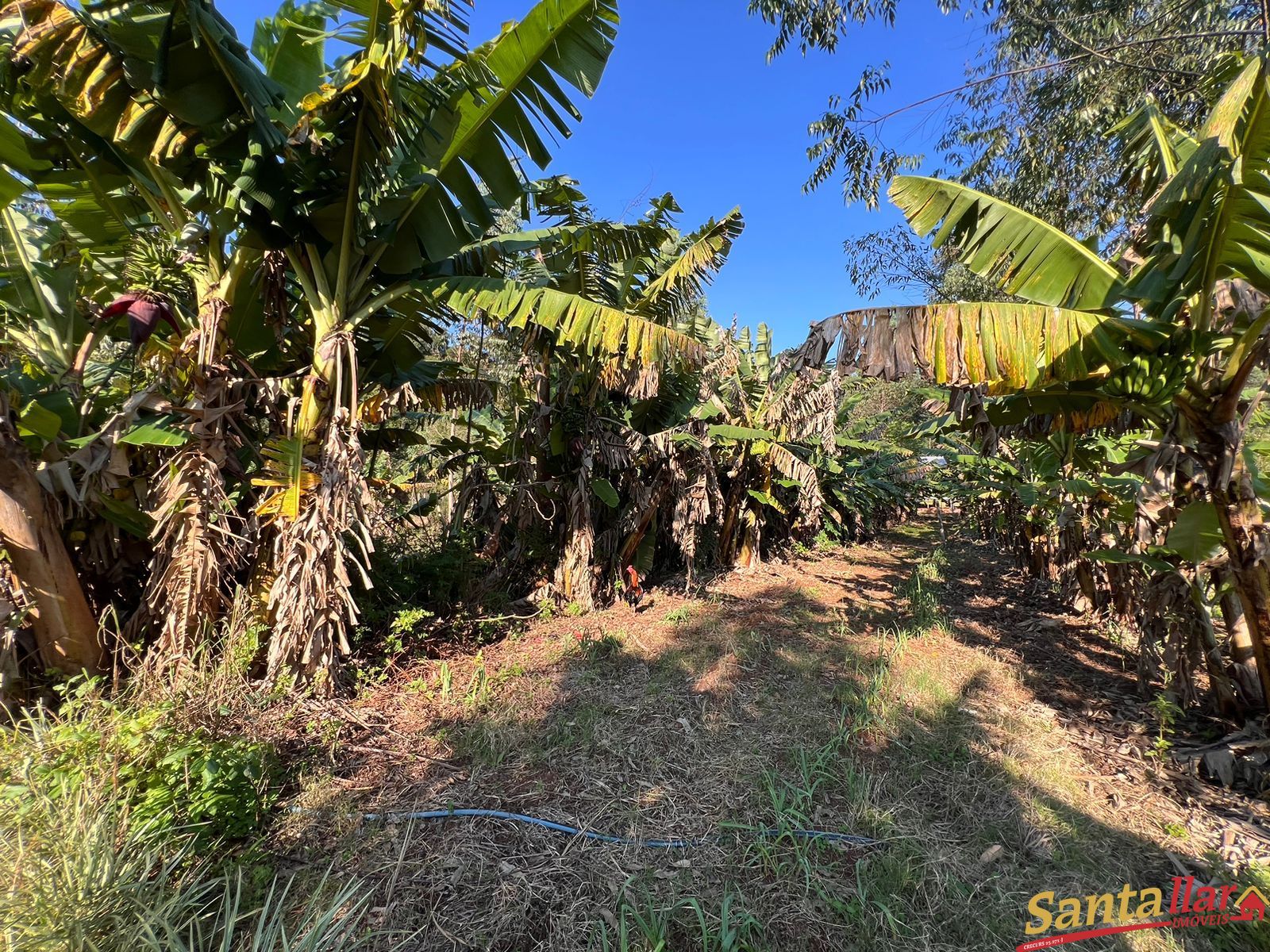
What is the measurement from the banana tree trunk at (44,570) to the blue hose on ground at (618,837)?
215 cm

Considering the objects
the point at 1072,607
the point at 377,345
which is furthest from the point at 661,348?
the point at 1072,607

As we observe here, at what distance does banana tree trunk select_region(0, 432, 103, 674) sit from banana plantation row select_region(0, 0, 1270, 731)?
0.01 m

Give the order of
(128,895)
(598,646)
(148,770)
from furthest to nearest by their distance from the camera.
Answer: (598,646) < (148,770) < (128,895)

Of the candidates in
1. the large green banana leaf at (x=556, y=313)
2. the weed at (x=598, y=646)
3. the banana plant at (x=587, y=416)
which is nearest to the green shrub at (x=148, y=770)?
the weed at (x=598, y=646)

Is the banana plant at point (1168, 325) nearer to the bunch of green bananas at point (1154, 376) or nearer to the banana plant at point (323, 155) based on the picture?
the bunch of green bananas at point (1154, 376)

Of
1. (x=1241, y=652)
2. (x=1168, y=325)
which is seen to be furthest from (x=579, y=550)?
(x=1241, y=652)

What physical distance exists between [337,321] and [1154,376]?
5.02 metres

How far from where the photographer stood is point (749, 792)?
2.69 meters

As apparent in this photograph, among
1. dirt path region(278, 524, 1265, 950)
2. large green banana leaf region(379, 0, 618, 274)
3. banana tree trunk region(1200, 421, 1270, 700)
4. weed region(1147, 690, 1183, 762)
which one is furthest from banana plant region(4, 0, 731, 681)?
weed region(1147, 690, 1183, 762)

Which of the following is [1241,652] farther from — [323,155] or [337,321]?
[323,155]

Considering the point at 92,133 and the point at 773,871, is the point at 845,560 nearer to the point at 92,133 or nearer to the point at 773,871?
the point at 773,871

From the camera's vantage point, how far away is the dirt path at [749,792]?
2.00 metres

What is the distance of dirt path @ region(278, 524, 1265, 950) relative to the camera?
2.00 m

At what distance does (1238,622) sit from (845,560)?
527cm
